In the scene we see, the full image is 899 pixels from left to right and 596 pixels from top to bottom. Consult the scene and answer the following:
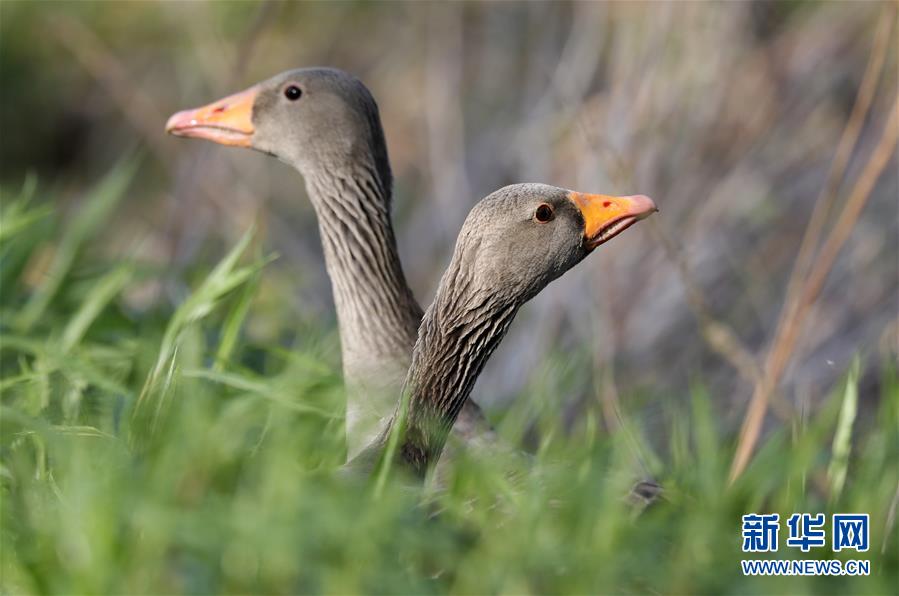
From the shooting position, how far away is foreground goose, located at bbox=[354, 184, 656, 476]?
3643 mm

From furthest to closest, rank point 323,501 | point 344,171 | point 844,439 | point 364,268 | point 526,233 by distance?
1. point 344,171
2. point 364,268
3. point 844,439
4. point 526,233
5. point 323,501

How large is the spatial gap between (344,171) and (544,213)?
3.63 feet

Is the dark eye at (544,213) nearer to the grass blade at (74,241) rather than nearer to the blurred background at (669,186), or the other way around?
the blurred background at (669,186)

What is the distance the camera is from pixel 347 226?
4516 millimetres

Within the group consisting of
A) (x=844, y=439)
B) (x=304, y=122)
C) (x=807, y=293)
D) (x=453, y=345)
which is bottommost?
(x=844, y=439)

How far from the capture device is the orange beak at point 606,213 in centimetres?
362

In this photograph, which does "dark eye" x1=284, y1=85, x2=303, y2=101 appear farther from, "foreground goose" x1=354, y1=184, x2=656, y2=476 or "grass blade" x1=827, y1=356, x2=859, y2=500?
"grass blade" x1=827, y1=356, x2=859, y2=500

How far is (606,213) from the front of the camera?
3.66 meters

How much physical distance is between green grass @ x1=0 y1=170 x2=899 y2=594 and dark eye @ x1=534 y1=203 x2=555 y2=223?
64cm

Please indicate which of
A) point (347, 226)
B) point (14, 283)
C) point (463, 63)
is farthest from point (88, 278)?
point (463, 63)

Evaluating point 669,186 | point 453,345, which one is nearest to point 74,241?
point 453,345

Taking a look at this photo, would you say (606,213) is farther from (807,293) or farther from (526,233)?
(807,293)

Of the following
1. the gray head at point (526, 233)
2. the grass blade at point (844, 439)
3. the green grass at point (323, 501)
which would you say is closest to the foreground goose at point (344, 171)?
the green grass at point (323, 501)

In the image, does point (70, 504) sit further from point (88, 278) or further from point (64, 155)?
point (64, 155)
